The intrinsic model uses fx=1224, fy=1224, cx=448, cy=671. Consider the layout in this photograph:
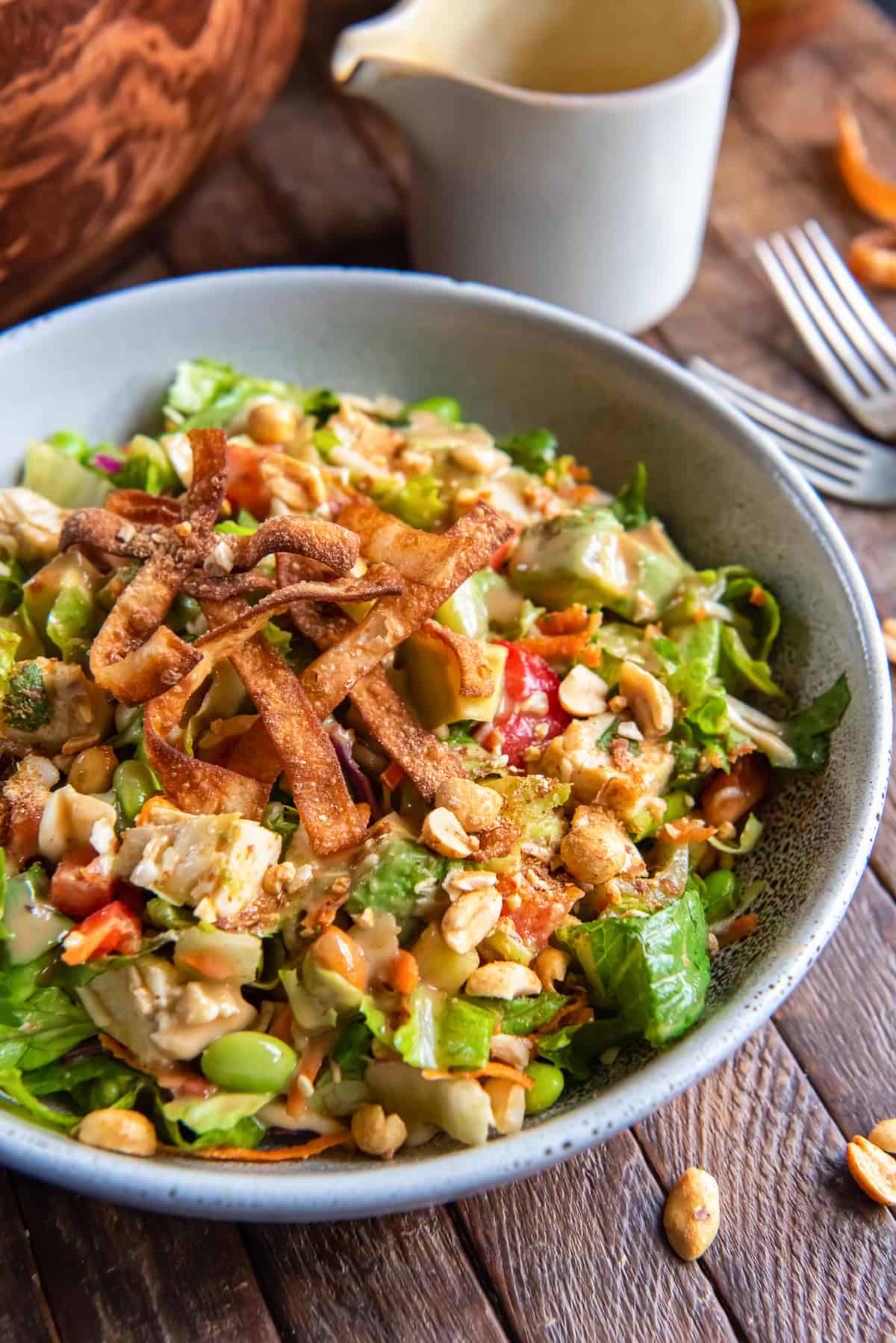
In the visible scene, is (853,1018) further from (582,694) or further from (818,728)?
(582,694)

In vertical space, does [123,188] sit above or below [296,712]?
above

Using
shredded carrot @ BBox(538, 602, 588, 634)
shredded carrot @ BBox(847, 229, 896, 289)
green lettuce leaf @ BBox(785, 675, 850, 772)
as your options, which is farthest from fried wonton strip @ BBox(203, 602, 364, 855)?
shredded carrot @ BBox(847, 229, 896, 289)

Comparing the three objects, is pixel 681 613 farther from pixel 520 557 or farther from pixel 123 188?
pixel 123 188

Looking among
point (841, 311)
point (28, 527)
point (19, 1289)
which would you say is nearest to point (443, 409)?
point (28, 527)

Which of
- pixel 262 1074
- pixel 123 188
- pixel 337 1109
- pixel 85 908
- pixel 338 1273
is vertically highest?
pixel 123 188

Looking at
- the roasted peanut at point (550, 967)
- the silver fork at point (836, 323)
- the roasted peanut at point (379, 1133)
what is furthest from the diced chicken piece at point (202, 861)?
the silver fork at point (836, 323)

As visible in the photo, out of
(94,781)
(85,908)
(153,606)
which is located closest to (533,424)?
(153,606)
